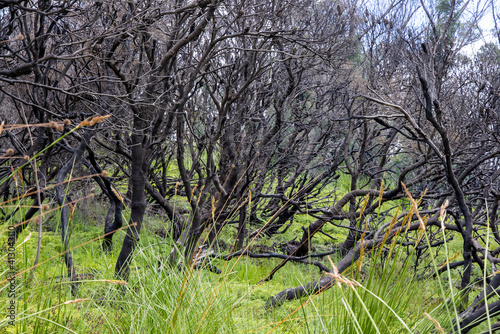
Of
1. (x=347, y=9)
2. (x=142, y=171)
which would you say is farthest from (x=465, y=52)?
(x=142, y=171)

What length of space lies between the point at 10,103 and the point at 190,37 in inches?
164

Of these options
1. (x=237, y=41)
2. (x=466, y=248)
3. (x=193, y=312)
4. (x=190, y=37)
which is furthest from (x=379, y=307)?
(x=237, y=41)

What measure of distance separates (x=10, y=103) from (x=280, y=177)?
4.29 m

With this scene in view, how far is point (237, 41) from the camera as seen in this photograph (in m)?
5.03

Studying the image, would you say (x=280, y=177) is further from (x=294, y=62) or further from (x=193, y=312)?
(x=193, y=312)

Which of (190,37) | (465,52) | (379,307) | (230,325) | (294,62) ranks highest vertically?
(465,52)

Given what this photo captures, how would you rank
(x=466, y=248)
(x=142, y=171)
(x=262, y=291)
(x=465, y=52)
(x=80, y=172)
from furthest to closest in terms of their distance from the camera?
(x=465, y=52)
(x=80, y=172)
(x=262, y=291)
(x=142, y=171)
(x=466, y=248)

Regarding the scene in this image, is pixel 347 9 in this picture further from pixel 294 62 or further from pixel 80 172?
pixel 80 172

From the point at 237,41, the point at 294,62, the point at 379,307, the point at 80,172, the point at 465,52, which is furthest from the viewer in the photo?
the point at 465,52

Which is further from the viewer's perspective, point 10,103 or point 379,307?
point 10,103

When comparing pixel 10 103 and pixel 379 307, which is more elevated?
pixel 10 103

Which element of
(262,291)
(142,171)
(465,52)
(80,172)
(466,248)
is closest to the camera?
(466,248)

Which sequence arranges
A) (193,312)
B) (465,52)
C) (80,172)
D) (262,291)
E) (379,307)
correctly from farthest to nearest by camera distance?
1. (465,52)
2. (80,172)
3. (262,291)
4. (193,312)
5. (379,307)

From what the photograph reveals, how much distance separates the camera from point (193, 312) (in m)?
2.29
